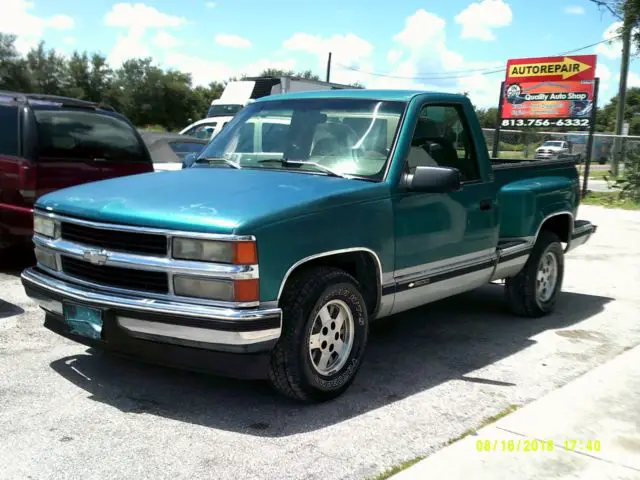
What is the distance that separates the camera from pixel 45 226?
4457 millimetres

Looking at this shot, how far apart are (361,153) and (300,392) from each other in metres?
1.69

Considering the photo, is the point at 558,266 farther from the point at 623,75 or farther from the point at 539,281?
the point at 623,75

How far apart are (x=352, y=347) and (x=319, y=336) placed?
293 millimetres

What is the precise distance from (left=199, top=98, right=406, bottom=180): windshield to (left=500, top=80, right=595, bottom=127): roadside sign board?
50.3 ft

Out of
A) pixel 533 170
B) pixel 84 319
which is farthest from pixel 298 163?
pixel 533 170

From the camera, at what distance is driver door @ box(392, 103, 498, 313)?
186 inches

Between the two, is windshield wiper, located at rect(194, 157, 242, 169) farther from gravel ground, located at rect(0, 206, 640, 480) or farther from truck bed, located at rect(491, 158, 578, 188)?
truck bed, located at rect(491, 158, 578, 188)

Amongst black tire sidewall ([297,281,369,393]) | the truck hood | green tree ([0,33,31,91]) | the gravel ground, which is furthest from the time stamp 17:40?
green tree ([0,33,31,91])

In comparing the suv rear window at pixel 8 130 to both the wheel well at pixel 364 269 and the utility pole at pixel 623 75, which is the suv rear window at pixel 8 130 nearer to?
the wheel well at pixel 364 269

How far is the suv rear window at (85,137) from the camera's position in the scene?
6980mm

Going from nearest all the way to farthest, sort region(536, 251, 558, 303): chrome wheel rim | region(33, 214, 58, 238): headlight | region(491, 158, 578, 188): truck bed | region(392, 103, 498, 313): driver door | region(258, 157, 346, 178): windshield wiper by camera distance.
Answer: region(33, 214, 58, 238): headlight → region(258, 157, 346, 178): windshield wiper → region(392, 103, 498, 313): driver door → region(491, 158, 578, 188): truck bed → region(536, 251, 558, 303): chrome wheel rim

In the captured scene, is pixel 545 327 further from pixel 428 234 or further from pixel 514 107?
pixel 514 107

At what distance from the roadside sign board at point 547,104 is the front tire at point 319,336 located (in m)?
16.3

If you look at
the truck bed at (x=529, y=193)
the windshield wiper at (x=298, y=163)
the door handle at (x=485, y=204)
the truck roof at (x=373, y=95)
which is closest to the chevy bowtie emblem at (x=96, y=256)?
the windshield wiper at (x=298, y=163)
